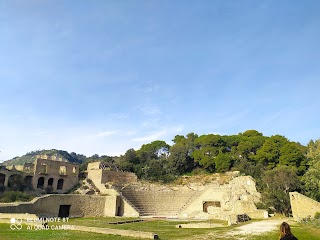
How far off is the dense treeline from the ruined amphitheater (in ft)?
→ 14.0

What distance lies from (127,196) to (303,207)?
2145 centimetres

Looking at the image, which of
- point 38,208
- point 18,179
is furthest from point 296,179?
point 18,179

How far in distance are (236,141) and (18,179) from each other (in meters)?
39.8

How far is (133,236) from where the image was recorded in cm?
1299

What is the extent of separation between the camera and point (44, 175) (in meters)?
38.2

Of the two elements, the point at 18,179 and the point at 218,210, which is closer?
the point at 218,210

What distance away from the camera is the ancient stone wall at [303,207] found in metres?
20.8

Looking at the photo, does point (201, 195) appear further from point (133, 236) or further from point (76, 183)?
point (133, 236)

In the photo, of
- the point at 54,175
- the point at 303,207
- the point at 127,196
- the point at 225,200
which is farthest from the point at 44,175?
the point at 303,207

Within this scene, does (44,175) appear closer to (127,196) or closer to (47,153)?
(127,196)

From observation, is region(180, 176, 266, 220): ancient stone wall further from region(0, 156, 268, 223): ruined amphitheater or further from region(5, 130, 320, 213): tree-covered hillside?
region(5, 130, 320, 213): tree-covered hillside

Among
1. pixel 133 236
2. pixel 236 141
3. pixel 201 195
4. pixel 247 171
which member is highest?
pixel 236 141

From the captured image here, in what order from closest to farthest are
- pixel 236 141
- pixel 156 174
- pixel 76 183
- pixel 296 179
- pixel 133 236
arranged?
pixel 133 236 → pixel 296 179 → pixel 76 183 → pixel 156 174 → pixel 236 141

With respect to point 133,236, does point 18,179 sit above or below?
above
